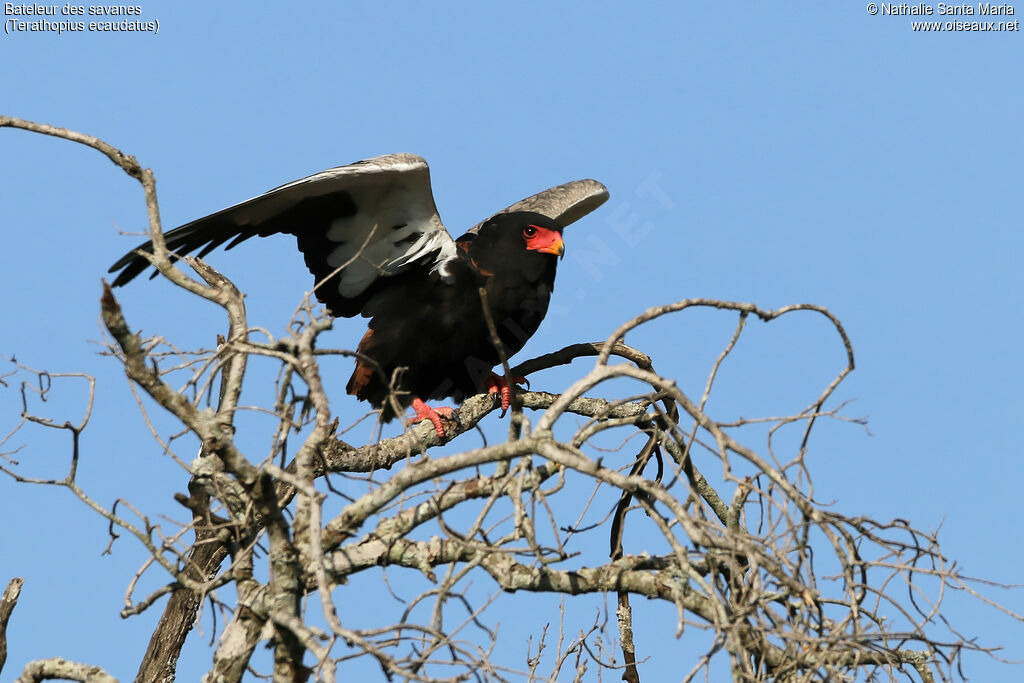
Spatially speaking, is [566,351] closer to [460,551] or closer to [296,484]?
[460,551]

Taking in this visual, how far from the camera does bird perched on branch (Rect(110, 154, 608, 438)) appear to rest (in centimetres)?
538

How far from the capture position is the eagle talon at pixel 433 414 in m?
5.54

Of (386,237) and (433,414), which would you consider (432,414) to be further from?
(386,237)

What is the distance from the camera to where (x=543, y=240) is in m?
5.84

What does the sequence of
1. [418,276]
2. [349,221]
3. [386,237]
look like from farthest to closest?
[418,276], [386,237], [349,221]

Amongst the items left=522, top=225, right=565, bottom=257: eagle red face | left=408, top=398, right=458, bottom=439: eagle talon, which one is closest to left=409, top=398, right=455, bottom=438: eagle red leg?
left=408, top=398, right=458, bottom=439: eagle talon

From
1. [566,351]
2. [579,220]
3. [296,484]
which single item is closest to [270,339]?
[296,484]

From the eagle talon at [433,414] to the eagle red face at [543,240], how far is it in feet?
3.50

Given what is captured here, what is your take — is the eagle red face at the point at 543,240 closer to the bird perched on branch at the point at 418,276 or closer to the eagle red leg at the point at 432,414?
the bird perched on branch at the point at 418,276

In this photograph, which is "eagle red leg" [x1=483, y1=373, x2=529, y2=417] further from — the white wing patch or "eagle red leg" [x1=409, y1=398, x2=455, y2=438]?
the white wing patch

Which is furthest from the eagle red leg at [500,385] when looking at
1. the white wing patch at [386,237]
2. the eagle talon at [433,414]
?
the white wing patch at [386,237]

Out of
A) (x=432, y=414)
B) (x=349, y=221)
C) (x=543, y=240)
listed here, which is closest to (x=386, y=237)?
(x=349, y=221)

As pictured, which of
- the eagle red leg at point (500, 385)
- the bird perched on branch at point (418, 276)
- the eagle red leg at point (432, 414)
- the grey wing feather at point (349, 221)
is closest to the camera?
the grey wing feather at point (349, 221)

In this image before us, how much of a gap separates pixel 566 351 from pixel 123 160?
8.67ft
